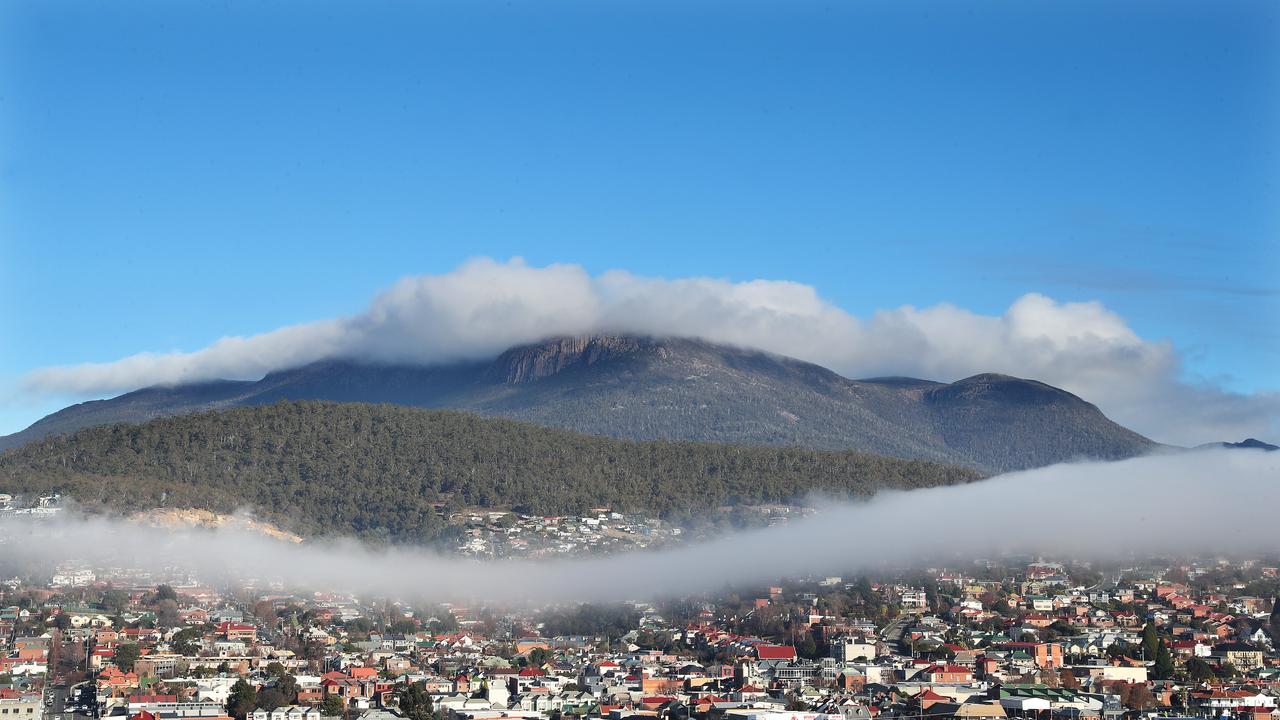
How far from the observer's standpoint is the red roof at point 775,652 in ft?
459

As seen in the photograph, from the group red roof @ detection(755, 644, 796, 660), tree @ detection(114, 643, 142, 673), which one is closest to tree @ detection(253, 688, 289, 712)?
tree @ detection(114, 643, 142, 673)

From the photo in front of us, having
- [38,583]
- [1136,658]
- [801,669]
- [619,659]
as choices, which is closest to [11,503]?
[38,583]

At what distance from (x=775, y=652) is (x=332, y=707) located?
39156 millimetres

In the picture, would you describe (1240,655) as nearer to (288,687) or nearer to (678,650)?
(678,650)

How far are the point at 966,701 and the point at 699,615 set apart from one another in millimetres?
58533

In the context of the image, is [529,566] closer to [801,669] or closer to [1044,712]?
[801,669]

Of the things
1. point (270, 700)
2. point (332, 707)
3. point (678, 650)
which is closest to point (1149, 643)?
point (678, 650)

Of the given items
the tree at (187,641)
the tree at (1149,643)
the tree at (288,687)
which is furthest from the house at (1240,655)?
the tree at (187,641)

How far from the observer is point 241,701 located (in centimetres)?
11162

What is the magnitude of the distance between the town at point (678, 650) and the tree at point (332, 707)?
0.66 feet

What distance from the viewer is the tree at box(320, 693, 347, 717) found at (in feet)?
358

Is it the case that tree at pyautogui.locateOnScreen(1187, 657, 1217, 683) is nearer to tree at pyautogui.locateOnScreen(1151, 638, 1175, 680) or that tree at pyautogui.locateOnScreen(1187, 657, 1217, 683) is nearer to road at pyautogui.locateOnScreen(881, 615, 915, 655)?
tree at pyautogui.locateOnScreen(1151, 638, 1175, 680)

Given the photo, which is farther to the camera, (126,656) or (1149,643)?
(1149,643)

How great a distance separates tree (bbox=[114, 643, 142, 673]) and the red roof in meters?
37.9
